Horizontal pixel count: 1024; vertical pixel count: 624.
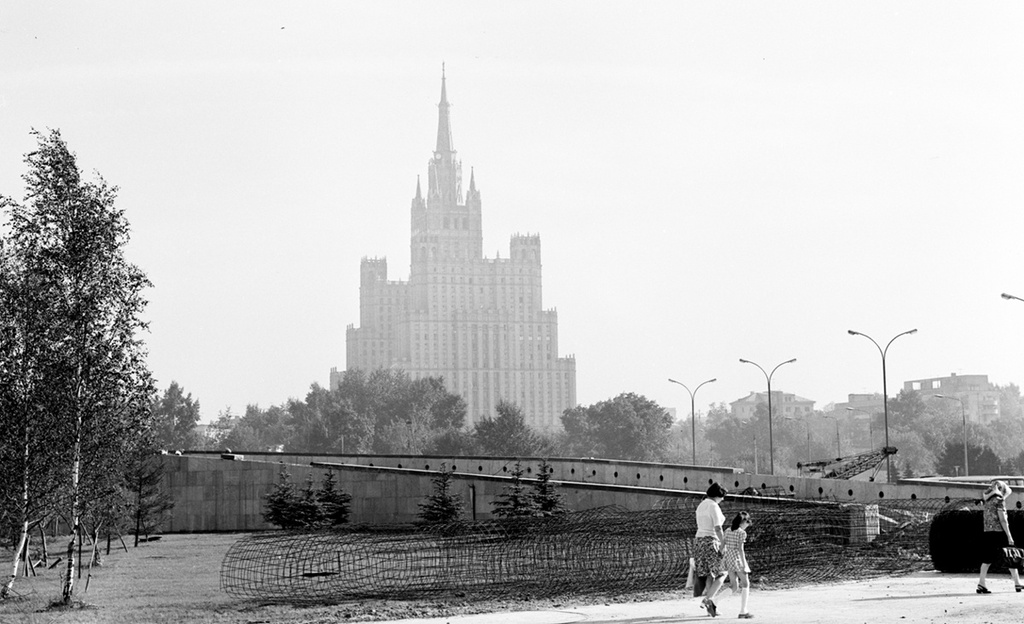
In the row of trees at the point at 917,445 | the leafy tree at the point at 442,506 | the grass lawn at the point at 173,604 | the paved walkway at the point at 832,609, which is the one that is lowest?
the grass lawn at the point at 173,604

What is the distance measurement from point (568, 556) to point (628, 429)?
127 m

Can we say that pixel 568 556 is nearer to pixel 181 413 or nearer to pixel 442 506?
pixel 442 506

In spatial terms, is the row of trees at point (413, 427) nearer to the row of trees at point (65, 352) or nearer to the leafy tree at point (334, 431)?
the leafy tree at point (334, 431)

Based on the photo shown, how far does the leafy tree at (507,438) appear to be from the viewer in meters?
122

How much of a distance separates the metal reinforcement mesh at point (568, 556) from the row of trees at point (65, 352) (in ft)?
11.8

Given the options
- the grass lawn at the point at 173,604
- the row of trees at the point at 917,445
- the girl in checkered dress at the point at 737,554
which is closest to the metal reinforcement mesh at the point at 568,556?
the grass lawn at the point at 173,604

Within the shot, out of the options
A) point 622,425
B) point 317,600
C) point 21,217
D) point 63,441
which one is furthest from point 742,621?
point 622,425

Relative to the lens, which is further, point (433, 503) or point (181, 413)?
point (181, 413)

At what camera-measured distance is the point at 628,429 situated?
15088 cm

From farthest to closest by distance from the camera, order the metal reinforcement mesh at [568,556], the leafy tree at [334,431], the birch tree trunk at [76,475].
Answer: the leafy tree at [334,431]
the birch tree trunk at [76,475]
the metal reinforcement mesh at [568,556]

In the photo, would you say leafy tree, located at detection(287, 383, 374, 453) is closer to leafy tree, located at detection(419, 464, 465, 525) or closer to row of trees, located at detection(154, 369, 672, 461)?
row of trees, located at detection(154, 369, 672, 461)

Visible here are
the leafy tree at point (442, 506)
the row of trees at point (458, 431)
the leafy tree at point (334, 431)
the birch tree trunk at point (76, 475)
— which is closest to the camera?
the birch tree trunk at point (76, 475)

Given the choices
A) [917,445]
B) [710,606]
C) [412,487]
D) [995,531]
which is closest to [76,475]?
[710,606]

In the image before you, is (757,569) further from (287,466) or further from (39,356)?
(287,466)
